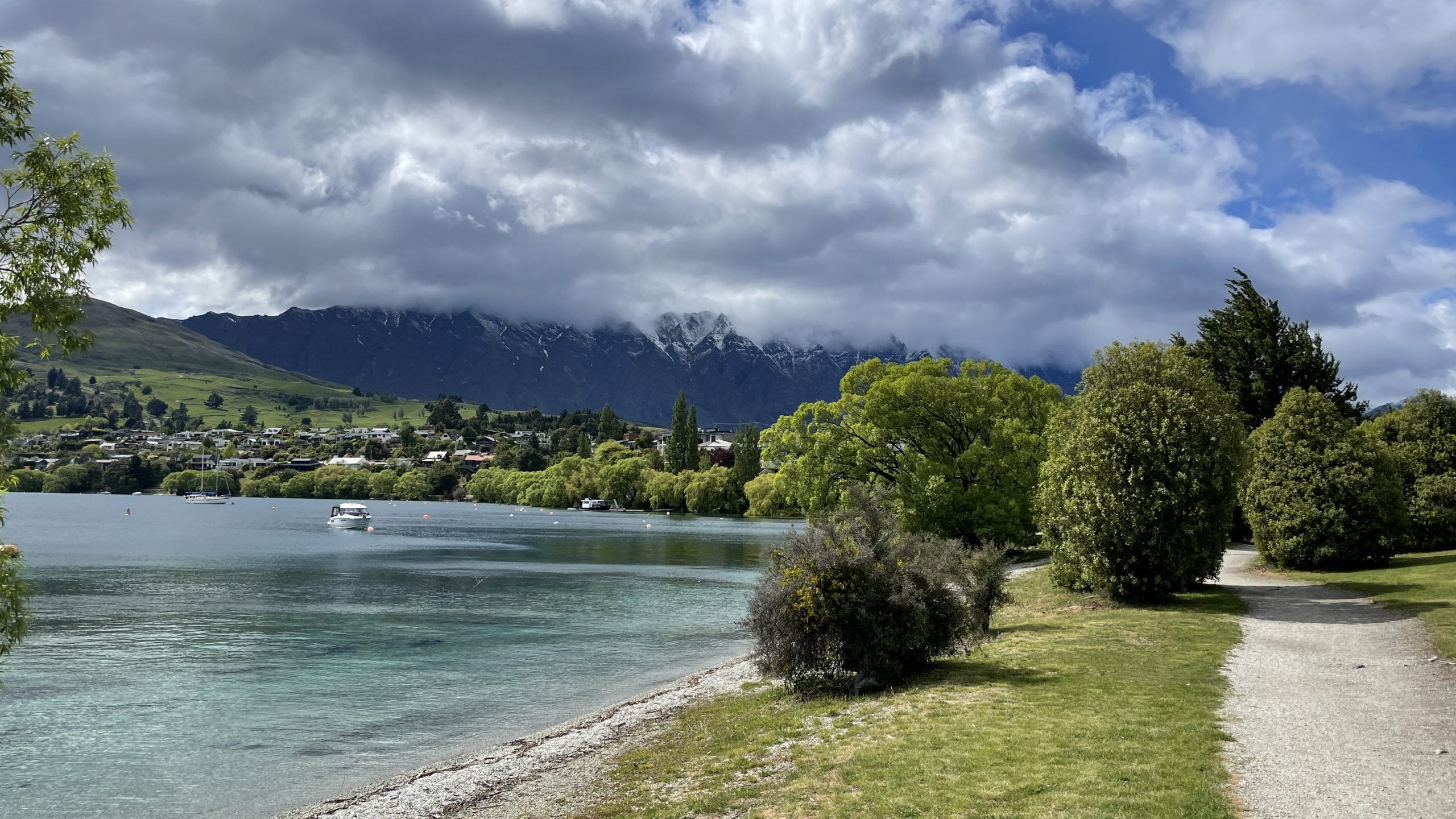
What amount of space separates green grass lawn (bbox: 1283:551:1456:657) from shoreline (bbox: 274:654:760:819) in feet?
54.3

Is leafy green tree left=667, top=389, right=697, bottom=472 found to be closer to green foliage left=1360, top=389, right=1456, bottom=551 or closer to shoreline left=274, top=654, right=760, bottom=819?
green foliage left=1360, top=389, right=1456, bottom=551

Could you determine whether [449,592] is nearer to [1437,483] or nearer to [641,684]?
[641,684]

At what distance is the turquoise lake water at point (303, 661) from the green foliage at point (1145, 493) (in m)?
11.8

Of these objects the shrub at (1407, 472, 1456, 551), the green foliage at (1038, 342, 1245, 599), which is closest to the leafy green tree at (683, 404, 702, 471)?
the shrub at (1407, 472, 1456, 551)

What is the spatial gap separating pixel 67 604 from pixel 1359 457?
181 ft

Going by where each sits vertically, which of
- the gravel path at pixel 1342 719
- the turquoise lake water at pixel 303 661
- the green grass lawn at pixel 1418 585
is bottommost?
the turquoise lake water at pixel 303 661

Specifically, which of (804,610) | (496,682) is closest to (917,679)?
(804,610)

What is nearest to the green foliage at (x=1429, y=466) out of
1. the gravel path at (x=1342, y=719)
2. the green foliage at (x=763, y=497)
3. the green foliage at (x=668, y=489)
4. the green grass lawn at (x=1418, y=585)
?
the green grass lawn at (x=1418, y=585)

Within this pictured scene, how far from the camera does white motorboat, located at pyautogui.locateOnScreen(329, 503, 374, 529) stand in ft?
367

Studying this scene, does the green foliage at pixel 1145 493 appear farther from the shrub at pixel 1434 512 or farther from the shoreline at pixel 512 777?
the shrub at pixel 1434 512

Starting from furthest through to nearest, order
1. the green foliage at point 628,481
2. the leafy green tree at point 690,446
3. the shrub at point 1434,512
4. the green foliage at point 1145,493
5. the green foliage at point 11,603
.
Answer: the leafy green tree at point 690,446 < the green foliage at point 628,481 < the shrub at point 1434,512 < the green foliage at point 1145,493 < the green foliage at point 11,603

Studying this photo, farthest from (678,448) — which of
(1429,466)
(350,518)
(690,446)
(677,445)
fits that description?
(1429,466)

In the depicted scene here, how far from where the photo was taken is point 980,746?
1302 cm

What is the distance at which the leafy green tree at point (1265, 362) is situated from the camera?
54.0 m
